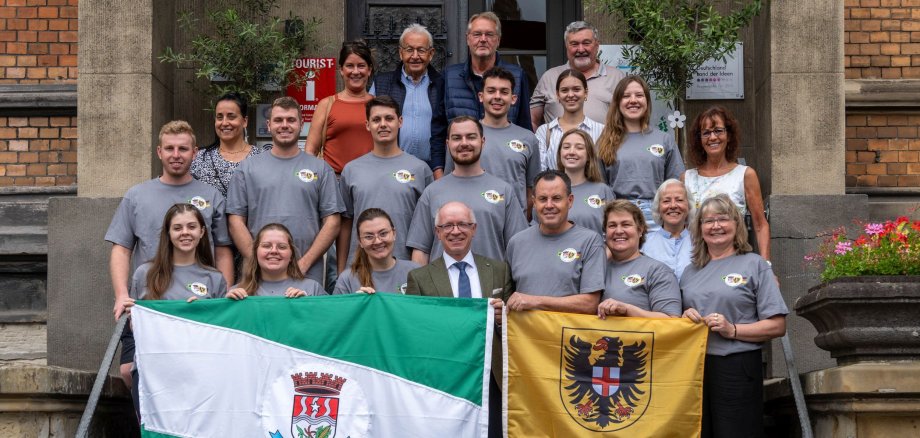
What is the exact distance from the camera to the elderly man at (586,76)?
10484 mm

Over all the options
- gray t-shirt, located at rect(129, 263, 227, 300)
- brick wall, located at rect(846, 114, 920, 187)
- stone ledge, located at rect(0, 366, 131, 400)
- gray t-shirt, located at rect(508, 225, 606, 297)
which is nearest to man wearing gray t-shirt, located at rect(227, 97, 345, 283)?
gray t-shirt, located at rect(129, 263, 227, 300)

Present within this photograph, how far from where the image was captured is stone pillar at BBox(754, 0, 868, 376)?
10.9 metres

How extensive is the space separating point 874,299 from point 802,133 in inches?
144

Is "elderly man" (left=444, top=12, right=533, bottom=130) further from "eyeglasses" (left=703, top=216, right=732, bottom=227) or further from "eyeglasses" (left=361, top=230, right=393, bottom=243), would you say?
"eyeglasses" (left=703, top=216, right=732, bottom=227)

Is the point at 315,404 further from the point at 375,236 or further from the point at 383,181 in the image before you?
the point at 383,181

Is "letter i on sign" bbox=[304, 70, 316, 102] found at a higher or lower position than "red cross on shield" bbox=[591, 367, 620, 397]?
higher

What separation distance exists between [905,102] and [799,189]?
1575mm

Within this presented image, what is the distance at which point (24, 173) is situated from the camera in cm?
1214

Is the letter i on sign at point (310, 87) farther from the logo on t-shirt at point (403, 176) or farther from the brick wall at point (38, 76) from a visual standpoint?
the logo on t-shirt at point (403, 176)

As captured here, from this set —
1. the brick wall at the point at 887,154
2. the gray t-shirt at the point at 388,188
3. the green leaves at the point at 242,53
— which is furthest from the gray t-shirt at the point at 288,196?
the brick wall at the point at 887,154

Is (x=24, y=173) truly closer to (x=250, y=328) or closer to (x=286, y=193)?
(x=286, y=193)

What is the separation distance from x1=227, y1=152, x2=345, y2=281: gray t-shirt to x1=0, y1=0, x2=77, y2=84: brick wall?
3729mm

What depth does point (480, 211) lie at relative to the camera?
8844 millimetres

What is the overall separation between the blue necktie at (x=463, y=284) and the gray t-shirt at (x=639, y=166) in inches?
69.0
